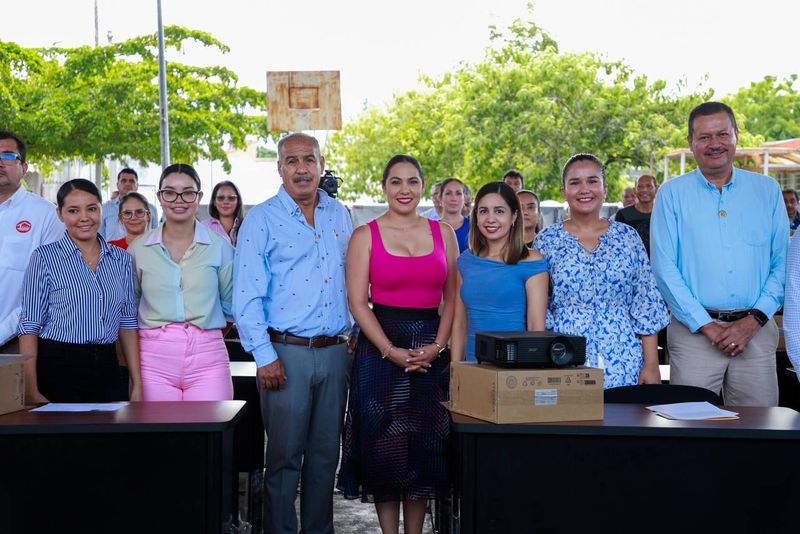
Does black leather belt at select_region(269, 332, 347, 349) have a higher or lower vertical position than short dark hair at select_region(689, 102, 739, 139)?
lower

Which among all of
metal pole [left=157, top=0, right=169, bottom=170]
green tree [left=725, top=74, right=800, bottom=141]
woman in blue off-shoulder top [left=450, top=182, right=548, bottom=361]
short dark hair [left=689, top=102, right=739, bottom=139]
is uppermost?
green tree [left=725, top=74, right=800, bottom=141]

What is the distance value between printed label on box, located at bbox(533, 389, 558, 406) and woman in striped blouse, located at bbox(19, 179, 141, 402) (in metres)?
1.73

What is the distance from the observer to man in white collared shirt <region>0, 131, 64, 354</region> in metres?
4.07

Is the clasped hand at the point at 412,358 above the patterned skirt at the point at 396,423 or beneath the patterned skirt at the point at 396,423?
above

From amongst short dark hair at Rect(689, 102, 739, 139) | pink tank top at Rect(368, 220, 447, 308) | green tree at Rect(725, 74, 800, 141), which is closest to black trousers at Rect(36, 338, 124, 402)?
pink tank top at Rect(368, 220, 447, 308)

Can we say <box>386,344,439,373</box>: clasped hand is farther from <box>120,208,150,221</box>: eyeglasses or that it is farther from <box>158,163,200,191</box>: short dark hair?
<box>120,208,150,221</box>: eyeglasses

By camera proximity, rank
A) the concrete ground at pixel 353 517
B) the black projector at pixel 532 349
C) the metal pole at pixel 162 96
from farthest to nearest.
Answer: the metal pole at pixel 162 96 → the concrete ground at pixel 353 517 → the black projector at pixel 532 349

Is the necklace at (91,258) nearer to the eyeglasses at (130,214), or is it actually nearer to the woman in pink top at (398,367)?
the woman in pink top at (398,367)

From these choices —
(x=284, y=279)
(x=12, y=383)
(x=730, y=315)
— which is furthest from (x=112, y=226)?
(x=730, y=315)

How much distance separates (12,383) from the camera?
135 inches

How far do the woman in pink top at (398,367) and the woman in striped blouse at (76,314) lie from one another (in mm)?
967

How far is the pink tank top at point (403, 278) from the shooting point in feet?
12.7

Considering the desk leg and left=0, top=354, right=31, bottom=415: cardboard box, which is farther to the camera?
left=0, top=354, right=31, bottom=415: cardboard box

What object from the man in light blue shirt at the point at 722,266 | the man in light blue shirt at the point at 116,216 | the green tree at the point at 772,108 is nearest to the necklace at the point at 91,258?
the man in light blue shirt at the point at 722,266
